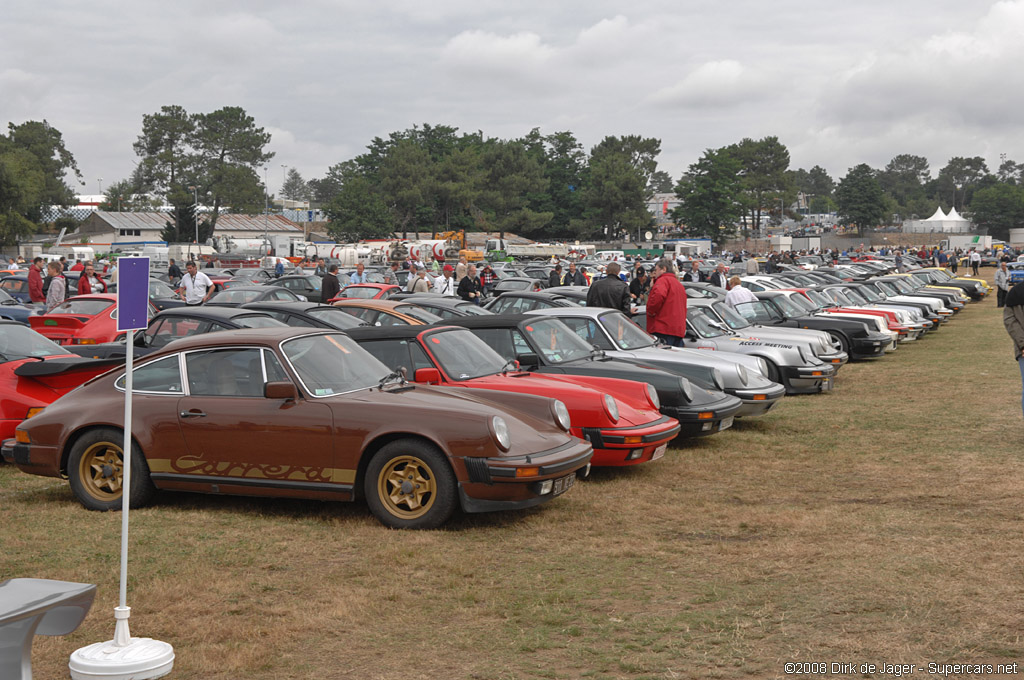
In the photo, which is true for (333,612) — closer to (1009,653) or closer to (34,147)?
(1009,653)

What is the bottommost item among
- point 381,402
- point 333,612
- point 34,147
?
point 333,612

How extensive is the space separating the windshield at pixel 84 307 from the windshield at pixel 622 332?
9076 mm

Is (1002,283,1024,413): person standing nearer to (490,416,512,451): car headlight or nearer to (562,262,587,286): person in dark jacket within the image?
(490,416,512,451): car headlight

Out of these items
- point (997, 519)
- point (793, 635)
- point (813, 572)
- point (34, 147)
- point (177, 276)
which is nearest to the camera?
point (793, 635)

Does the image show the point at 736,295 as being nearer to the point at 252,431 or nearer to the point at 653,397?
the point at 653,397

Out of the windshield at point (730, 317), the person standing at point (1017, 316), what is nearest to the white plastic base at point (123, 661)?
the person standing at point (1017, 316)

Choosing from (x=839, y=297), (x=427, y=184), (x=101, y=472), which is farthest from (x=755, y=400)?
(x=427, y=184)

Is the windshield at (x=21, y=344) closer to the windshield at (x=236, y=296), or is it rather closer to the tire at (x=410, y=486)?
the tire at (x=410, y=486)

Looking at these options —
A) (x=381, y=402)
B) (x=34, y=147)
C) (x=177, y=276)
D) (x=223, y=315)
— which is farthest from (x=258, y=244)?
(x=381, y=402)

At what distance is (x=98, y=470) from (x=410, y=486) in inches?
102

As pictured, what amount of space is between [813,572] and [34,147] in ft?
444

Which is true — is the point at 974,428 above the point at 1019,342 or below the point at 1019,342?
below

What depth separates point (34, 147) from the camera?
404 ft

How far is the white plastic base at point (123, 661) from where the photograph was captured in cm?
A: 430
